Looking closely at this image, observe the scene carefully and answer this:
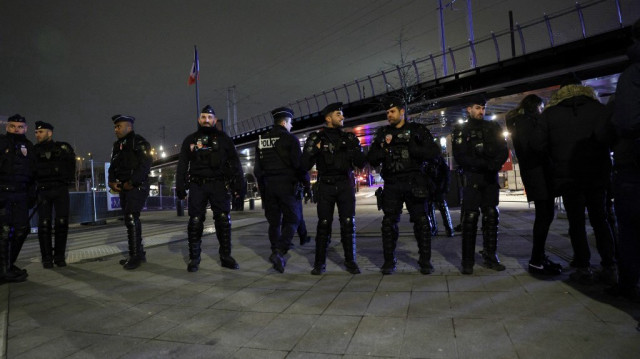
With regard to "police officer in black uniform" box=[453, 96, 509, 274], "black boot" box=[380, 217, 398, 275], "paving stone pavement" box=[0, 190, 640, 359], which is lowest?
"paving stone pavement" box=[0, 190, 640, 359]

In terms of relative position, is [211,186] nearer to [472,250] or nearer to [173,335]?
[173,335]

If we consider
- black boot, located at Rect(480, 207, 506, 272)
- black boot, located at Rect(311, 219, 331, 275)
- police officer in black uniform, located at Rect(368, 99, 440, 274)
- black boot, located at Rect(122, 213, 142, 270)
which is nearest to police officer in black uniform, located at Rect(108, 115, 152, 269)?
black boot, located at Rect(122, 213, 142, 270)

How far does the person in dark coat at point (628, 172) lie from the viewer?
7.93 feet

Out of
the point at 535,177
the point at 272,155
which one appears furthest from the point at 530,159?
the point at 272,155

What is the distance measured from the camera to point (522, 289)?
323cm

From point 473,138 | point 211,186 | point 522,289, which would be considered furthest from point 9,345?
point 473,138

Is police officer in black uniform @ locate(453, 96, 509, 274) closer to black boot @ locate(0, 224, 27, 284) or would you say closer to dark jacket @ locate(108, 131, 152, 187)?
dark jacket @ locate(108, 131, 152, 187)

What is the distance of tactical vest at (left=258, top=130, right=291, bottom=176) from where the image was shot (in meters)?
4.94

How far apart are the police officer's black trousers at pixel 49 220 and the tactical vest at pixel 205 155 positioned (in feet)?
7.42

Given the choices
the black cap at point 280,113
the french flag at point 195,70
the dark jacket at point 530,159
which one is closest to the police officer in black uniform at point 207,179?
the black cap at point 280,113

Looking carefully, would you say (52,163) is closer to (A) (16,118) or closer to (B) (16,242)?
(A) (16,118)

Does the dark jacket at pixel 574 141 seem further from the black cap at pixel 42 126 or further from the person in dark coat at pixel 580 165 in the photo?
the black cap at pixel 42 126

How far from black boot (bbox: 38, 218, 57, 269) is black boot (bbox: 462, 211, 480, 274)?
18.7 ft

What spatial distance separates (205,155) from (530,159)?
3804 millimetres
